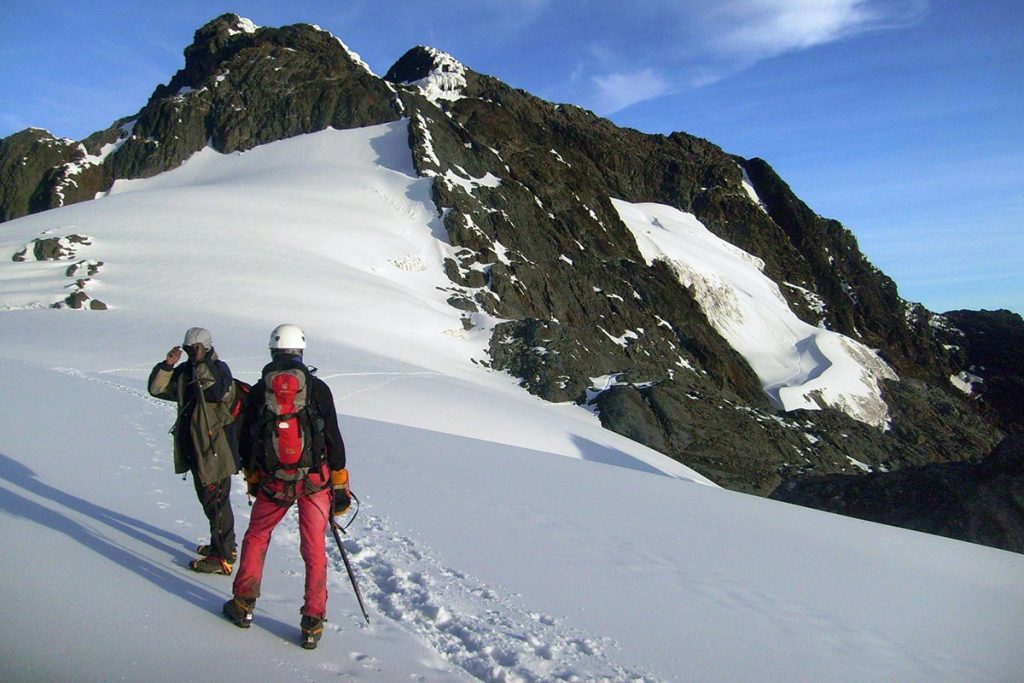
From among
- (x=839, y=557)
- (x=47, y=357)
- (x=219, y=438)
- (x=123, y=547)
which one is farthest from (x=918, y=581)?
(x=47, y=357)

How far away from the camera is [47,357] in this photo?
18531 mm

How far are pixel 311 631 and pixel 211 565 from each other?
4.66ft

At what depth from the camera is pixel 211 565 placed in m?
5.32

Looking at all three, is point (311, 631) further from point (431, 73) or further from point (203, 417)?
point (431, 73)

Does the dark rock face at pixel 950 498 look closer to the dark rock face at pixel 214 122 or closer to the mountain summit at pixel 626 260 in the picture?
the mountain summit at pixel 626 260

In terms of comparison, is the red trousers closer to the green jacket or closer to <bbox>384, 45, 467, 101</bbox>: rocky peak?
the green jacket

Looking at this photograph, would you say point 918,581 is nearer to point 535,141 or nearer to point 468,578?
point 468,578

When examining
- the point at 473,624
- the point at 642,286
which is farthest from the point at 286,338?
the point at 642,286

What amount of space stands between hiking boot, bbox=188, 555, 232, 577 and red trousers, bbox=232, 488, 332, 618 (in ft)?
2.74

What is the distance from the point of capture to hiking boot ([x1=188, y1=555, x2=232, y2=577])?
17.4ft

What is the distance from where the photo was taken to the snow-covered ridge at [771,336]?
2146 inches

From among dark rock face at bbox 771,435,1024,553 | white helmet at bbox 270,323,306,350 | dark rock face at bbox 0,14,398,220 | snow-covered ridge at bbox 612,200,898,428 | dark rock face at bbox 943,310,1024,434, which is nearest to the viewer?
white helmet at bbox 270,323,306,350

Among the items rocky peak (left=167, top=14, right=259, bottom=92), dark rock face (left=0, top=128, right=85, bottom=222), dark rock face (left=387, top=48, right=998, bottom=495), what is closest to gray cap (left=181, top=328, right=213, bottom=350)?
dark rock face (left=387, top=48, right=998, bottom=495)

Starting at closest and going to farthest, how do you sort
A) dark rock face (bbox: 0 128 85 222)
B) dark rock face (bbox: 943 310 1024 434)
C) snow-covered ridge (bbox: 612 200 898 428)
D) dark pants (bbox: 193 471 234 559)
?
1. dark pants (bbox: 193 471 234 559)
2. snow-covered ridge (bbox: 612 200 898 428)
3. dark rock face (bbox: 0 128 85 222)
4. dark rock face (bbox: 943 310 1024 434)
